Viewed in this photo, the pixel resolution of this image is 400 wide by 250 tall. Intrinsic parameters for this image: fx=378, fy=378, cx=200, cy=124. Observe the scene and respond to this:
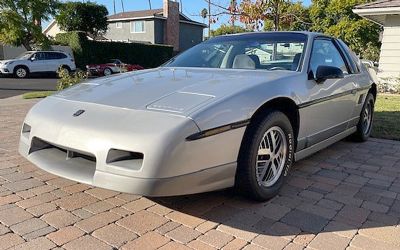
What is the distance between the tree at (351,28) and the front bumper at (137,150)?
30143mm

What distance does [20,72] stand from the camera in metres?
20.4

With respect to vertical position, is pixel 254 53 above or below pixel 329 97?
above

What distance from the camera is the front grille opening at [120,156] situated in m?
2.40

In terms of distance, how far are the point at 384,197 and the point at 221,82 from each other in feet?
5.70

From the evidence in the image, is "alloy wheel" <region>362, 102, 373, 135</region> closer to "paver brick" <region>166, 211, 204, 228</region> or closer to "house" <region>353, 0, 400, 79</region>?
"paver brick" <region>166, 211, 204, 228</region>

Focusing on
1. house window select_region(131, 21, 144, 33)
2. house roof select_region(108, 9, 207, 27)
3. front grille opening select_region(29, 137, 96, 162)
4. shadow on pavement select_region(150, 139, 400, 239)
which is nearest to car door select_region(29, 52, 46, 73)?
house roof select_region(108, 9, 207, 27)

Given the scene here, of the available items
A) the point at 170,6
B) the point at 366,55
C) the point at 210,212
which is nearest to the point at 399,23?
the point at 210,212

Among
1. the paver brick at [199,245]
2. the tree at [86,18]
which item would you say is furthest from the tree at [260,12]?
the tree at [86,18]

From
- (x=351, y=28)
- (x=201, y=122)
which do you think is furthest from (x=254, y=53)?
(x=351, y=28)

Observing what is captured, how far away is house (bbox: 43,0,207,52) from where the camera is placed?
37750 mm

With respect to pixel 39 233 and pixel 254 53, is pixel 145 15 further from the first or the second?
pixel 39 233

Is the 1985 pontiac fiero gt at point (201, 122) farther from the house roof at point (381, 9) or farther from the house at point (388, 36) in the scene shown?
the house at point (388, 36)

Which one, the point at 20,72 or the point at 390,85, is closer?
the point at 390,85

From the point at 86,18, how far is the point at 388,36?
24.7m
